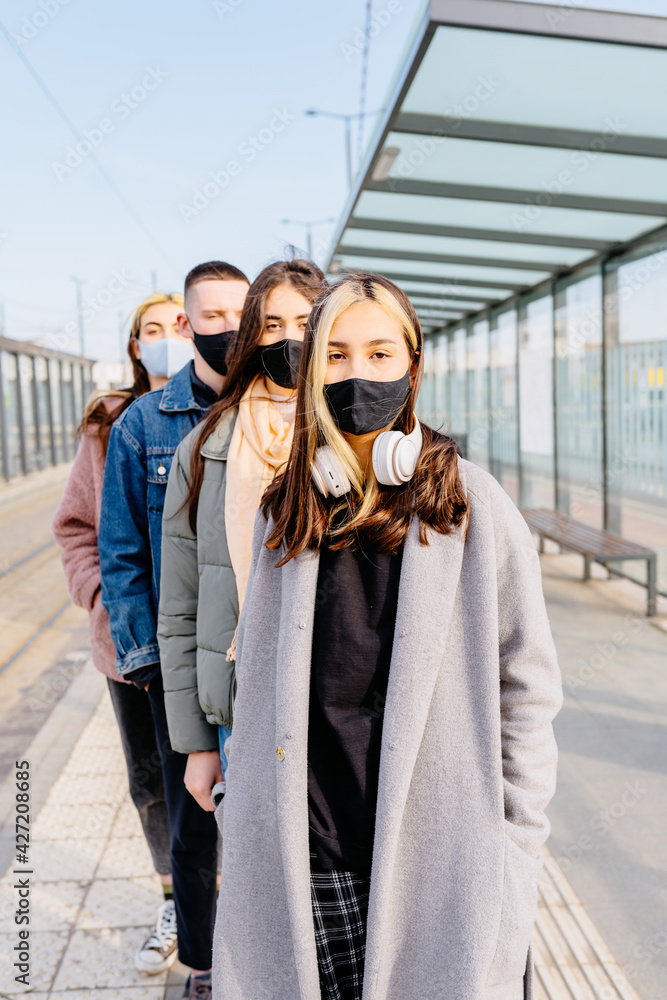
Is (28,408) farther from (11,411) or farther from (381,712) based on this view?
(381,712)

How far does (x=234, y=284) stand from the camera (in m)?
2.16

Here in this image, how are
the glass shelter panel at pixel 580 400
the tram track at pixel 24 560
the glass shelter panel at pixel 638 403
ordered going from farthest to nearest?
the tram track at pixel 24 560, the glass shelter panel at pixel 580 400, the glass shelter panel at pixel 638 403

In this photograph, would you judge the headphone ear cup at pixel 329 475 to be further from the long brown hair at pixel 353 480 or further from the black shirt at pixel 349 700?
the black shirt at pixel 349 700

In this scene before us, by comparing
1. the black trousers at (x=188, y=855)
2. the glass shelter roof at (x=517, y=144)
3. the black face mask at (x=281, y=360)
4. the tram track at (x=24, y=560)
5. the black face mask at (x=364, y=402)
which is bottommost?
the tram track at (x=24, y=560)

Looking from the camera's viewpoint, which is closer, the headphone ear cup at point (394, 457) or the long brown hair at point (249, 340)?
the headphone ear cup at point (394, 457)

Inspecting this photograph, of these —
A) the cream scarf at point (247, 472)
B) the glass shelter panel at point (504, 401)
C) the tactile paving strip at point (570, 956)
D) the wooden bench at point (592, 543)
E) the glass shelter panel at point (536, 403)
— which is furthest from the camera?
the glass shelter panel at point (504, 401)

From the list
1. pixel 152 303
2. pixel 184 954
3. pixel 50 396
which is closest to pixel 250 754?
pixel 184 954

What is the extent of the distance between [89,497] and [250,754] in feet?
4.34

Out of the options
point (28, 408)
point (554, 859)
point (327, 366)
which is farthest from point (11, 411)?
point (327, 366)

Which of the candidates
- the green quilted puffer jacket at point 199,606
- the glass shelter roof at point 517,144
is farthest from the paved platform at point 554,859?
the glass shelter roof at point 517,144

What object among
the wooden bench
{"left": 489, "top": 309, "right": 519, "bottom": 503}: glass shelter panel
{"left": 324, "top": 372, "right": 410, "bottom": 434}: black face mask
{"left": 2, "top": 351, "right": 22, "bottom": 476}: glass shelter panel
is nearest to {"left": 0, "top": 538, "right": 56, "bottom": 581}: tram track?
the wooden bench

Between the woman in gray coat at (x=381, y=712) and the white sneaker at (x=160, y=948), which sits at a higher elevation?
the woman in gray coat at (x=381, y=712)

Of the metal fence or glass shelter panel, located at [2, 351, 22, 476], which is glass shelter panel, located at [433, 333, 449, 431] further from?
glass shelter panel, located at [2, 351, 22, 476]

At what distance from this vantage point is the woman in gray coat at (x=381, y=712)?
A: 1294mm
